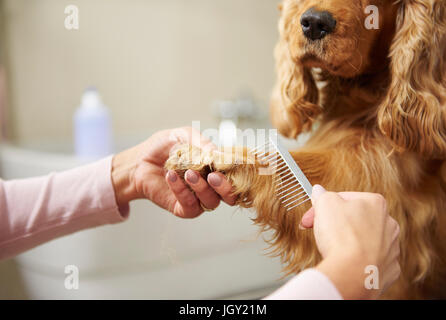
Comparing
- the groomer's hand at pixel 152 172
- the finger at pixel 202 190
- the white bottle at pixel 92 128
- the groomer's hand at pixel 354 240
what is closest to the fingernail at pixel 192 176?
the finger at pixel 202 190

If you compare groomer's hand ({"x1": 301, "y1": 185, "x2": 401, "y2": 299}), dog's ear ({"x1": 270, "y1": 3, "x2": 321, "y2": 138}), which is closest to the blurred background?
dog's ear ({"x1": 270, "y1": 3, "x2": 321, "y2": 138})

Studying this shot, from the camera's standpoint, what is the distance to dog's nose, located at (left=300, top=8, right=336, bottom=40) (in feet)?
2.24

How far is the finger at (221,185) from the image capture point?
661mm

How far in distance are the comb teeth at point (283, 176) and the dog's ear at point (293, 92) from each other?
184 mm

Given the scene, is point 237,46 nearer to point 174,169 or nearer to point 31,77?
point 31,77

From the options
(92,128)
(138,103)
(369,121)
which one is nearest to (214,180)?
(369,121)

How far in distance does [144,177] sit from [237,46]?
4.76 feet

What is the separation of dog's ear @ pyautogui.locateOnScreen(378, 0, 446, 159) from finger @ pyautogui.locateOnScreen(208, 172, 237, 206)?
27 cm

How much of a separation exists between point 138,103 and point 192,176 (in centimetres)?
140

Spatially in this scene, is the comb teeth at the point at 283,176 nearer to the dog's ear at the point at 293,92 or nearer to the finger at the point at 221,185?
the finger at the point at 221,185

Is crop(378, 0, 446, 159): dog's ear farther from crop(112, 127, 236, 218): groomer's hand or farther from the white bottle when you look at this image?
the white bottle

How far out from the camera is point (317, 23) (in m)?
0.69

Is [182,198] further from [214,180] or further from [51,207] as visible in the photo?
[51,207]
